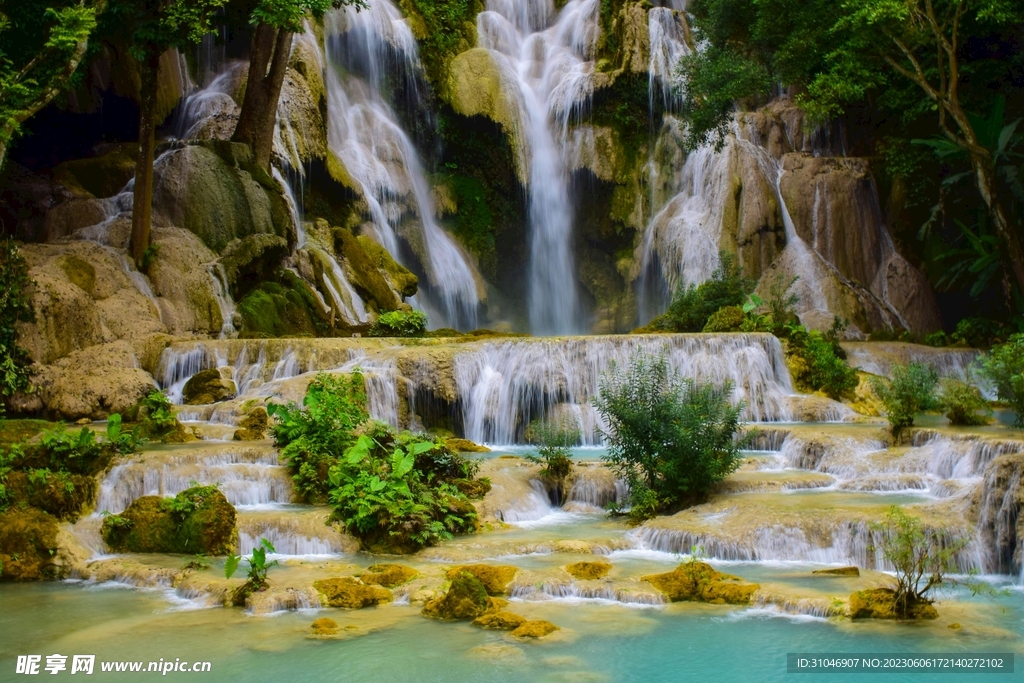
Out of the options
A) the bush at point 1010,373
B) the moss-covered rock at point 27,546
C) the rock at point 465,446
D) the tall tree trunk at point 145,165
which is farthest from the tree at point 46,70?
the bush at point 1010,373

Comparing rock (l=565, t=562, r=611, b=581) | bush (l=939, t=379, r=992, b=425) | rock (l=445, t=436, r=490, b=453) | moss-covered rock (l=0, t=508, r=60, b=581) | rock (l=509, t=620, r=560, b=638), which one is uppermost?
bush (l=939, t=379, r=992, b=425)

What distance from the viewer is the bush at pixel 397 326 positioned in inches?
759

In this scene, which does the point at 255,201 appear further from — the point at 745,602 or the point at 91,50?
the point at 745,602

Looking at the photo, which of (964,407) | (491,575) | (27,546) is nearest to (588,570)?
(491,575)

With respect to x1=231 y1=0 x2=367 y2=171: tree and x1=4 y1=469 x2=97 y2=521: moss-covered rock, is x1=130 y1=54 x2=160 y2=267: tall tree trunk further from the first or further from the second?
x1=4 y1=469 x2=97 y2=521: moss-covered rock

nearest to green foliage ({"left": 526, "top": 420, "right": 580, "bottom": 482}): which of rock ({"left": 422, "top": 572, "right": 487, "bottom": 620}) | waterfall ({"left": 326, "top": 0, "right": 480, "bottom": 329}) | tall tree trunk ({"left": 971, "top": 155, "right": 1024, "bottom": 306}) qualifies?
rock ({"left": 422, "top": 572, "right": 487, "bottom": 620})

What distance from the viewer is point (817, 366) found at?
16.5 metres

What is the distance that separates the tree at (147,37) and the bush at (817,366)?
39.6 ft

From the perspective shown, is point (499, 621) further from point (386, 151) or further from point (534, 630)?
point (386, 151)

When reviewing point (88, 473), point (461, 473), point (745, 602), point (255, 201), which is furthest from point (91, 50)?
point (745, 602)

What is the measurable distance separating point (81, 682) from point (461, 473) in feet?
16.9

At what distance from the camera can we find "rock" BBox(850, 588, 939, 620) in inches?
259

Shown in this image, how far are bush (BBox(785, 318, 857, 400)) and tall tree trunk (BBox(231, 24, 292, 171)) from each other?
1248 centimetres

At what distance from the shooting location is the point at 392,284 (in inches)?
876
